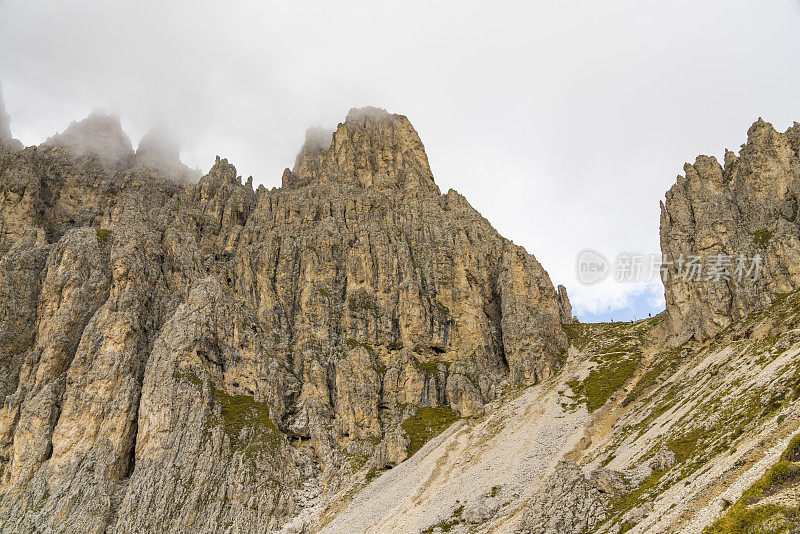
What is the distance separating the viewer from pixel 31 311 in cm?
12925

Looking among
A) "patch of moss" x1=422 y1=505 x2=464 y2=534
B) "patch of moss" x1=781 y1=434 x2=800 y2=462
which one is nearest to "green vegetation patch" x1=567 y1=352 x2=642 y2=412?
"patch of moss" x1=422 y1=505 x2=464 y2=534

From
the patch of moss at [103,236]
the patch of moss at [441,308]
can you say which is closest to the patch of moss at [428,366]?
the patch of moss at [441,308]

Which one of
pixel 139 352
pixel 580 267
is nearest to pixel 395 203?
pixel 580 267

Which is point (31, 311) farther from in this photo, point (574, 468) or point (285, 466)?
point (574, 468)

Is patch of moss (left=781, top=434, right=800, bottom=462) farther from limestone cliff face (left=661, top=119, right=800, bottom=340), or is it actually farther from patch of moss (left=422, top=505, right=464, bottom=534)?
limestone cliff face (left=661, top=119, right=800, bottom=340)

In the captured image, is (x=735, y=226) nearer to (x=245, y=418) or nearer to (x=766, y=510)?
(x=766, y=510)

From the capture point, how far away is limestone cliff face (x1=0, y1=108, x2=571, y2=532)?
10506 cm

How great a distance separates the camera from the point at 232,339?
131 meters

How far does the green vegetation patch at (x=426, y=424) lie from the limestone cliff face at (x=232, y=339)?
225 cm

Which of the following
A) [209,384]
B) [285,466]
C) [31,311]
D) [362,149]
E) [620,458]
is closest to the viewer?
[620,458]

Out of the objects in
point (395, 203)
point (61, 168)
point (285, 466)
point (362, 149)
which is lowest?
point (285, 466)

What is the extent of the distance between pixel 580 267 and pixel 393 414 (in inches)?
2251

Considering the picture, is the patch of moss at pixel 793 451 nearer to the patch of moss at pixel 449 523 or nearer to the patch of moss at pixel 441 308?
the patch of moss at pixel 449 523

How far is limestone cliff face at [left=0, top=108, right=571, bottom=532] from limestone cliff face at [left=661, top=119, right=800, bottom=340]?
127 feet
